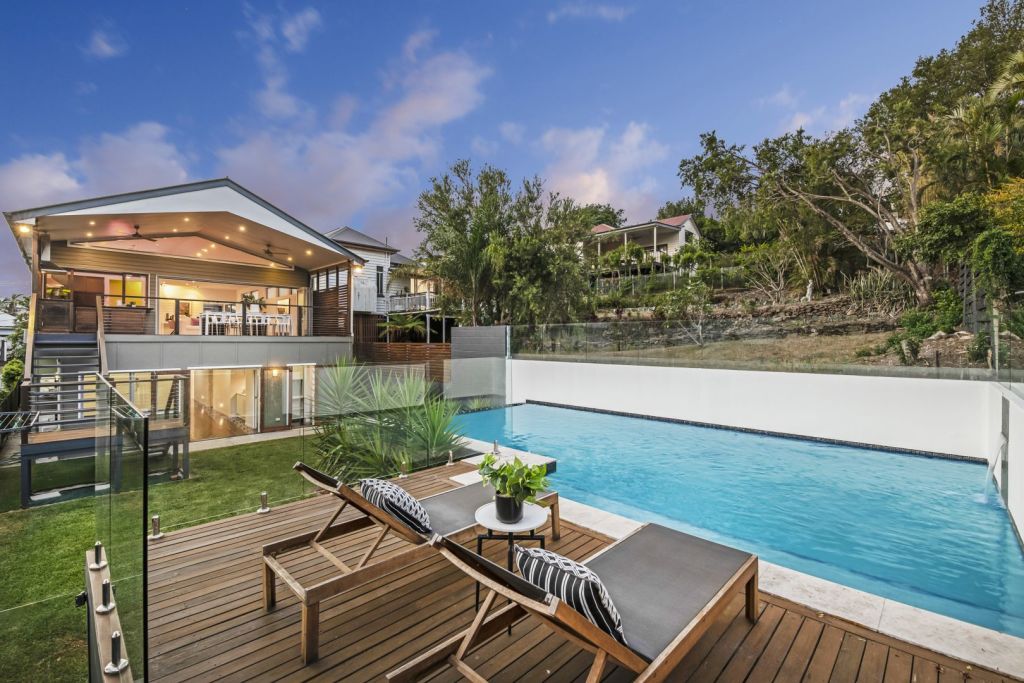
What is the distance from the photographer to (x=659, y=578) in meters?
2.64

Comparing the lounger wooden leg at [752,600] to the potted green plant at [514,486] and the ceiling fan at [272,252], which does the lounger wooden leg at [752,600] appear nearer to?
the potted green plant at [514,486]

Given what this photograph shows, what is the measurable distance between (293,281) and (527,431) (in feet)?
34.9

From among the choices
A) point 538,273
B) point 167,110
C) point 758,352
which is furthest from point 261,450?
point 167,110

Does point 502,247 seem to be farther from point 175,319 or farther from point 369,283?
point 369,283

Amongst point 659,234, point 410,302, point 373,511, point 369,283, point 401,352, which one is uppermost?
point 659,234

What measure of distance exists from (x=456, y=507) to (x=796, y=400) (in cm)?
850

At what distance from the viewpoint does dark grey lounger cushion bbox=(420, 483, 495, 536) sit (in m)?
3.36

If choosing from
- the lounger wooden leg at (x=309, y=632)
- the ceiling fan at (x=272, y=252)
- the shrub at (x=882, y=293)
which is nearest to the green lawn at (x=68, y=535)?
the lounger wooden leg at (x=309, y=632)

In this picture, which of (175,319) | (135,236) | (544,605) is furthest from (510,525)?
(135,236)

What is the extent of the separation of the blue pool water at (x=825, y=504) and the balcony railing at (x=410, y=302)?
11.3 metres

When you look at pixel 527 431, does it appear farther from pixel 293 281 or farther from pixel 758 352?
pixel 293 281

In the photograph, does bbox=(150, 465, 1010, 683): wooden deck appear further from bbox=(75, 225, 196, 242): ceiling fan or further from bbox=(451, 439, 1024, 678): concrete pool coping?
bbox=(75, 225, 196, 242): ceiling fan

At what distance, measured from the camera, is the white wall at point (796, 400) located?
25.9ft

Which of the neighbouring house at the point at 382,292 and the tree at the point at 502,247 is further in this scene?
the neighbouring house at the point at 382,292
